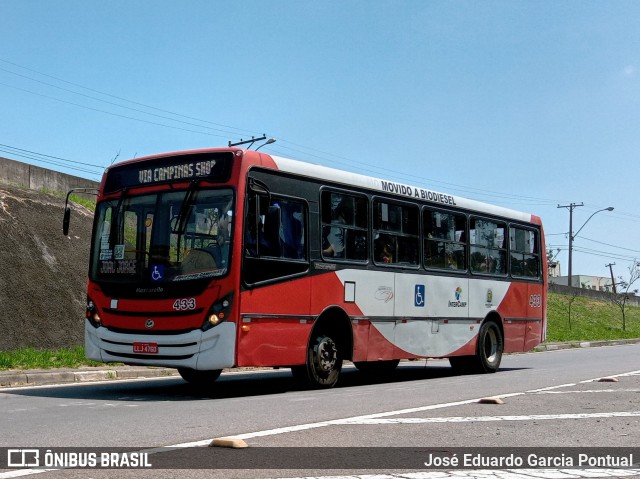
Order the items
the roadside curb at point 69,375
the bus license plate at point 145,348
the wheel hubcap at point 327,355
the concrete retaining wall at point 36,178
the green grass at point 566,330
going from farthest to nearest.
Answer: the concrete retaining wall at point 36,178, the green grass at point 566,330, the roadside curb at point 69,375, the wheel hubcap at point 327,355, the bus license plate at point 145,348

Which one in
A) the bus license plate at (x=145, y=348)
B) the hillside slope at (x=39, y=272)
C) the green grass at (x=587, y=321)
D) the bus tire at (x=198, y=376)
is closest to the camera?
the bus license plate at (x=145, y=348)

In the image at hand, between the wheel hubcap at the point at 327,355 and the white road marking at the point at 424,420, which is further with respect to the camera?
the wheel hubcap at the point at 327,355

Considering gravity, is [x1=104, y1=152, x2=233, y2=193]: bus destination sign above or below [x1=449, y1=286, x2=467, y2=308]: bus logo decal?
above

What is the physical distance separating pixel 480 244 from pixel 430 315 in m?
2.46

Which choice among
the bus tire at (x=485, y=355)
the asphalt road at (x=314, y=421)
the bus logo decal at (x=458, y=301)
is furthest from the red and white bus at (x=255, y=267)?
the bus tire at (x=485, y=355)

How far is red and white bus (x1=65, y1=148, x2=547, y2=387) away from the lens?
11594 millimetres

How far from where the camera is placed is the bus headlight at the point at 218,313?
37.4ft

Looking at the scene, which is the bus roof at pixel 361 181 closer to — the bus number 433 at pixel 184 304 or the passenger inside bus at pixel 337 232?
the passenger inside bus at pixel 337 232

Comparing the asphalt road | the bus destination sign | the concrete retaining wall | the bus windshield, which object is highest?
the concrete retaining wall

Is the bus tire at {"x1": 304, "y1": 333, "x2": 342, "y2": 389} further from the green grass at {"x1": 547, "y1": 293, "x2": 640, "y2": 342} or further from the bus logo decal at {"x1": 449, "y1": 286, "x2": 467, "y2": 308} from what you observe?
the green grass at {"x1": 547, "y1": 293, "x2": 640, "y2": 342}

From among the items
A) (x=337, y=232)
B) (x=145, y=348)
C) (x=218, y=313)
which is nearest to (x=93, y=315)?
(x=145, y=348)

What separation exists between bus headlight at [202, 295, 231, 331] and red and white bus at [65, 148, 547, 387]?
1cm

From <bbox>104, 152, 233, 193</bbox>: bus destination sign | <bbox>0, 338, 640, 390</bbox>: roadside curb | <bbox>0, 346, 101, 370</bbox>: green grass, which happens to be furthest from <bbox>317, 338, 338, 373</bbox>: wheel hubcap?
<bbox>0, 346, 101, 370</bbox>: green grass

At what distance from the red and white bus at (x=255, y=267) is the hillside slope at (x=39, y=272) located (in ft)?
19.1
